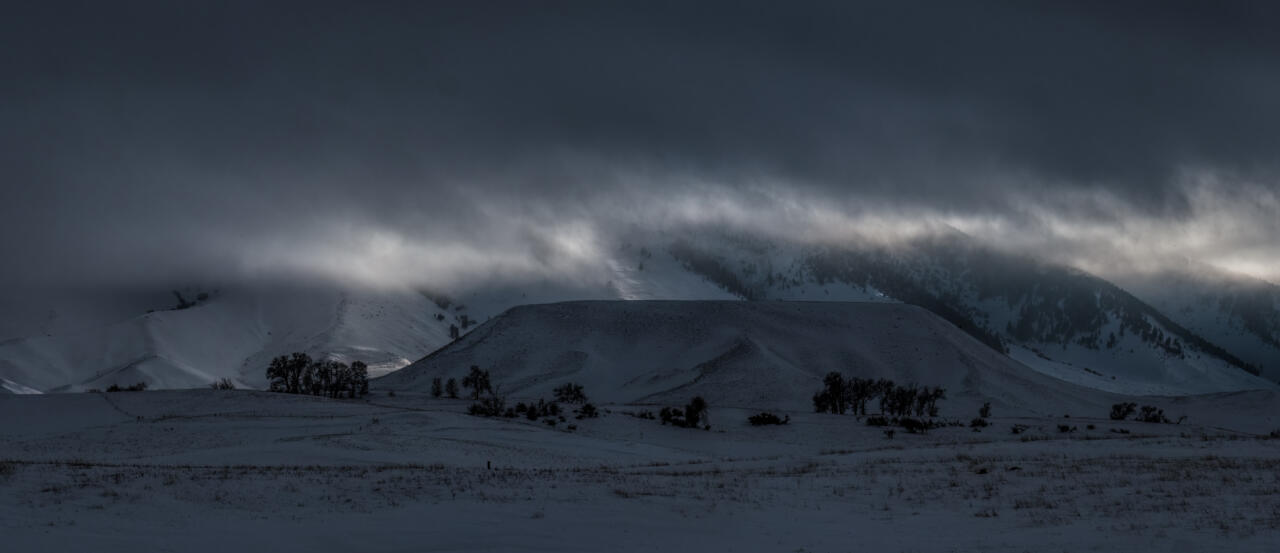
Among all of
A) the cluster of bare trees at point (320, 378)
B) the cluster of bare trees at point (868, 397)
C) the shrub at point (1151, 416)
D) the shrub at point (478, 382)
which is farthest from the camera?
the shrub at point (478, 382)

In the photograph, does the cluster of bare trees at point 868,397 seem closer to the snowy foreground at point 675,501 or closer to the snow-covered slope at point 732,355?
the snow-covered slope at point 732,355

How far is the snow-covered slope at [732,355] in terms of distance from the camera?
124 meters

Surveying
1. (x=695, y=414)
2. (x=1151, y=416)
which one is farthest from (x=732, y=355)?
(x=695, y=414)

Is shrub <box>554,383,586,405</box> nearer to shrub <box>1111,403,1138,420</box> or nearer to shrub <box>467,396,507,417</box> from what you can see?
shrub <box>467,396,507,417</box>

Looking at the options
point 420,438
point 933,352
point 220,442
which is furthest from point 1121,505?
point 933,352

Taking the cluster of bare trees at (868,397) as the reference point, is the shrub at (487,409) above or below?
below

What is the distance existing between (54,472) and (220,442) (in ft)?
87.4

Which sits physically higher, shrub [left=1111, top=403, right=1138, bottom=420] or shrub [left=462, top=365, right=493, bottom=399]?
shrub [left=462, top=365, right=493, bottom=399]

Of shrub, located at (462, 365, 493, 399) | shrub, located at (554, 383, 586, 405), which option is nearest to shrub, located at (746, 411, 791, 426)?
shrub, located at (554, 383, 586, 405)

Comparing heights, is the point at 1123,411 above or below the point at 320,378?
below

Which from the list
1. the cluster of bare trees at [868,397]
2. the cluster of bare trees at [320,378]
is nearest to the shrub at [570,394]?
the cluster of bare trees at [320,378]

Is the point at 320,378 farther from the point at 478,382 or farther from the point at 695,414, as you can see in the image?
the point at 695,414

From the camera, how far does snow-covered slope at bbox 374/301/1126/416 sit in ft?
408

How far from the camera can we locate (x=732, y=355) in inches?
5438
